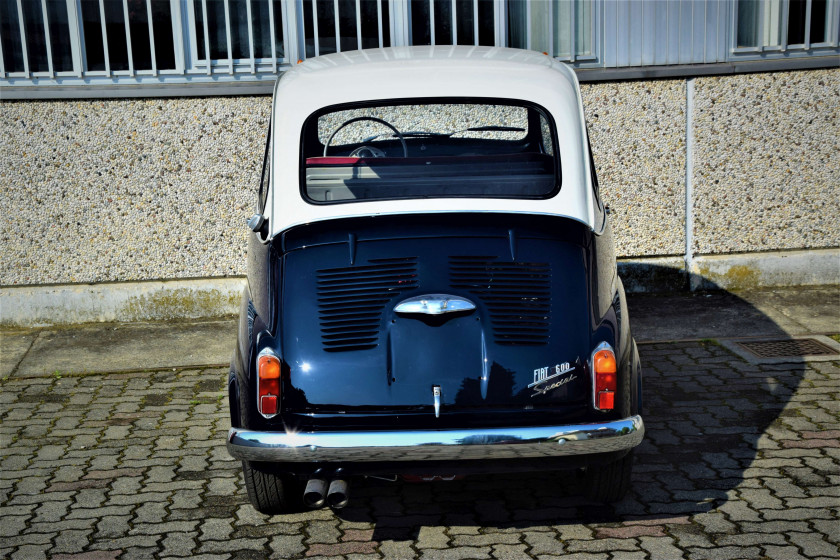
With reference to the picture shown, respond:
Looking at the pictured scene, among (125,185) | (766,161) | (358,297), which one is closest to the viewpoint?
(358,297)

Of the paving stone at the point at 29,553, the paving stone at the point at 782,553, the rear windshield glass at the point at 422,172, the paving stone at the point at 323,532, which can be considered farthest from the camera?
the rear windshield glass at the point at 422,172

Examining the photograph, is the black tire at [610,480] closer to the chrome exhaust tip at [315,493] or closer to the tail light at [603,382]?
the tail light at [603,382]

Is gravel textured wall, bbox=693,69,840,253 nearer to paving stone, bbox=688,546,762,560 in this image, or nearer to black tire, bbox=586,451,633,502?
black tire, bbox=586,451,633,502

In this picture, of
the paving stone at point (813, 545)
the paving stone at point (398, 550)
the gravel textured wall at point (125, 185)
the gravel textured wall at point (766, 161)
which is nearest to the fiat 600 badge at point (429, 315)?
the paving stone at point (398, 550)

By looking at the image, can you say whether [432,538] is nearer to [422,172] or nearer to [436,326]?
[436,326]

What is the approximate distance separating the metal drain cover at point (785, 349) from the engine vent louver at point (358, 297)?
10.7ft

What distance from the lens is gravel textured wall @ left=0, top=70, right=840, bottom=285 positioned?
7.52 m

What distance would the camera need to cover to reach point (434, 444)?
3.55m

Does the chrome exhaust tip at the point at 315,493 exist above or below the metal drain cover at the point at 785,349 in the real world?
above

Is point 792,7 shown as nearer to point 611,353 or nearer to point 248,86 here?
point 248,86

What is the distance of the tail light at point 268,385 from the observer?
145 inches

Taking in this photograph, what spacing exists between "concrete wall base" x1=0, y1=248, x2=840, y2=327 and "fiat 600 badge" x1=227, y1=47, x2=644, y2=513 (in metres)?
3.33

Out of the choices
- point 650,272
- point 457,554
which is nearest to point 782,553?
point 457,554

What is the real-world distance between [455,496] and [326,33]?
4592 millimetres
